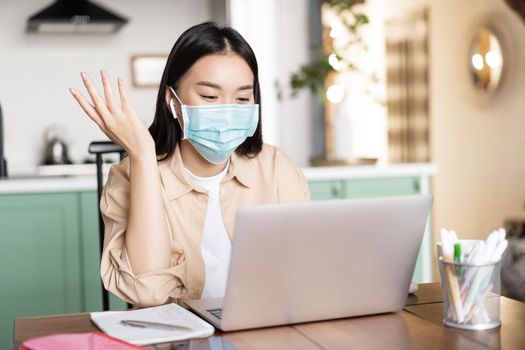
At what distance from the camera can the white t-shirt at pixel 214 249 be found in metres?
1.85

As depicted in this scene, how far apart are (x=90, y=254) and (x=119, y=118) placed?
1.48 meters

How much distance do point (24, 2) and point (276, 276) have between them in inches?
167

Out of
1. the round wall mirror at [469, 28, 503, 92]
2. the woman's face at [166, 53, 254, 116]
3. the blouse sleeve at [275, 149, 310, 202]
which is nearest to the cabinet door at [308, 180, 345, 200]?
Result: the blouse sleeve at [275, 149, 310, 202]

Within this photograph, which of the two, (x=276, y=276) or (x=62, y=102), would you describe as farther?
(x=62, y=102)

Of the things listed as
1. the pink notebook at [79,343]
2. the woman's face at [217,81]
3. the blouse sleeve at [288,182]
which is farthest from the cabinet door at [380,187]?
the pink notebook at [79,343]

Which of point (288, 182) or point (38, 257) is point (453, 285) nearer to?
point (288, 182)

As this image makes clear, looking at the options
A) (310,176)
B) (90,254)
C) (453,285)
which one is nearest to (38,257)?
(90,254)

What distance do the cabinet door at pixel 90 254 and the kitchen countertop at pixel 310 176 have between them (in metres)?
0.06

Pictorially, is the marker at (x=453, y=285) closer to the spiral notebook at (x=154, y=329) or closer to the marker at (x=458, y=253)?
the marker at (x=458, y=253)

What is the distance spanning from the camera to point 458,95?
624 cm

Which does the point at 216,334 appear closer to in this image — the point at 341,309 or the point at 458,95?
the point at 341,309

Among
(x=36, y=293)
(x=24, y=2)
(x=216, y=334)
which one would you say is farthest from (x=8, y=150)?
A: (x=216, y=334)

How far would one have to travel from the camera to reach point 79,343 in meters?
1.15

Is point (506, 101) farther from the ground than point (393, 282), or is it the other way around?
point (506, 101)
